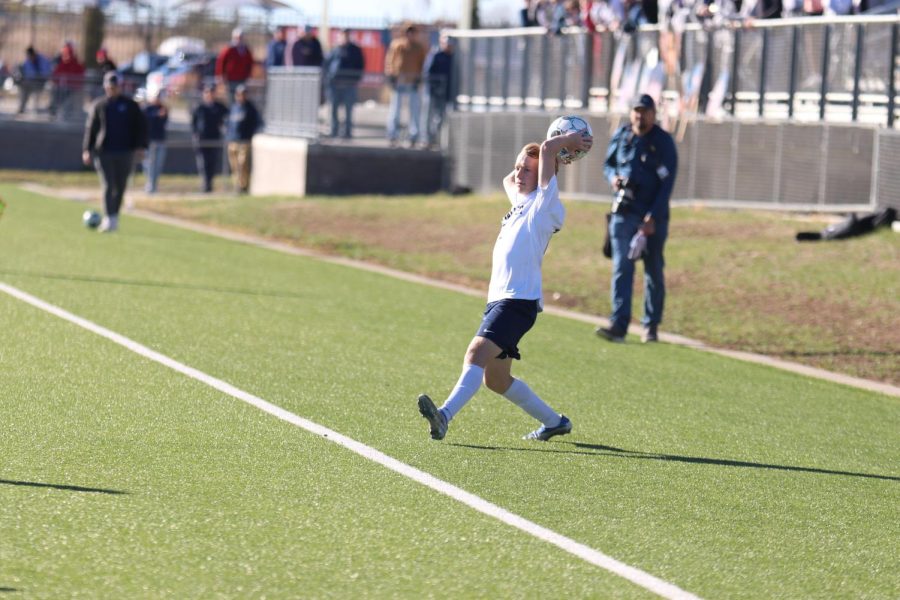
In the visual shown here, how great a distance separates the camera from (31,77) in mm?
36781

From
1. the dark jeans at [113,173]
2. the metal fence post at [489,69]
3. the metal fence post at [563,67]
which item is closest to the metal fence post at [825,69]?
the metal fence post at [563,67]

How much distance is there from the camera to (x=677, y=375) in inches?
448

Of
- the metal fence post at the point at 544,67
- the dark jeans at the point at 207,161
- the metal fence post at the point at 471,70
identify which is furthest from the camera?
the dark jeans at the point at 207,161

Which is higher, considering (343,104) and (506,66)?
(506,66)

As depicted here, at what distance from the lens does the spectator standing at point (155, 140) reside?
29719 millimetres

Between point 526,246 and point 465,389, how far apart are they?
31.4 inches

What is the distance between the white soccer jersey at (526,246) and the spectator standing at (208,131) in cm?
2296

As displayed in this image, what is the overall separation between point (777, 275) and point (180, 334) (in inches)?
296

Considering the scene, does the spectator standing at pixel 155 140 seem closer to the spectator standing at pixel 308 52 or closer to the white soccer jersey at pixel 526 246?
the spectator standing at pixel 308 52

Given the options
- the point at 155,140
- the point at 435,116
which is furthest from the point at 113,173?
the point at 435,116

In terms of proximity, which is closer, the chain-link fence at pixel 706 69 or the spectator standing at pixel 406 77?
the chain-link fence at pixel 706 69

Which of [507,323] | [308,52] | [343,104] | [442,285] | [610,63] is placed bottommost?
[442,285]

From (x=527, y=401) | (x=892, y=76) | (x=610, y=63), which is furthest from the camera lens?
(x=610, y=63)

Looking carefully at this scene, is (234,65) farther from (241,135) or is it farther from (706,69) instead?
(706,69)
